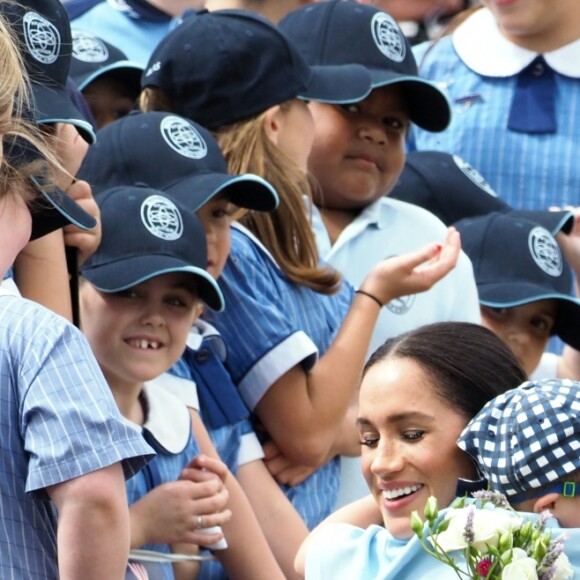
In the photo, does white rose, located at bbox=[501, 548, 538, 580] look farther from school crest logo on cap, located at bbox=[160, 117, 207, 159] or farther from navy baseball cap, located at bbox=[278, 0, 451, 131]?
navy baseball cap, located at bbox=[278, 0, 451, 131]

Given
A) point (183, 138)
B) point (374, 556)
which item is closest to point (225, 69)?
point (183, 138)

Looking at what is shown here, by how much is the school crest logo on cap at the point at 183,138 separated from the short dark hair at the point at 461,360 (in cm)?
114

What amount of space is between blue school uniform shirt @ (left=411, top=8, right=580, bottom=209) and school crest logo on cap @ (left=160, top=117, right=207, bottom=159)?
175 centimetres

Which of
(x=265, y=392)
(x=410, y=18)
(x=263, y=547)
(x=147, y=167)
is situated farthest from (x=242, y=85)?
(x=410, y=18)

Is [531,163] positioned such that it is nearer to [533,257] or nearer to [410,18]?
[533,257]

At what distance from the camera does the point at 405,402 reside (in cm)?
339

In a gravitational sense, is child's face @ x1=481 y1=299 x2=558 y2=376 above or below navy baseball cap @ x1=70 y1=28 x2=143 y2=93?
below

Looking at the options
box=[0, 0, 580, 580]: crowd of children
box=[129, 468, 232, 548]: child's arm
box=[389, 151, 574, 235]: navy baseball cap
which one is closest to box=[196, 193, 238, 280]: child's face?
box=[0, 0, 580, 580]: crowd of children

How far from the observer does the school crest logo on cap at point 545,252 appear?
5.39 metres

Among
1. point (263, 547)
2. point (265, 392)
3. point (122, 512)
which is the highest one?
point (122, 512)

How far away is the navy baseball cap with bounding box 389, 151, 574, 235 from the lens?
5.73 m

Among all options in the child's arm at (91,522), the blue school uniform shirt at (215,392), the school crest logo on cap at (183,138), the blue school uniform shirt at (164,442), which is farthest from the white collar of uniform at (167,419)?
the child's arm at (91,522)

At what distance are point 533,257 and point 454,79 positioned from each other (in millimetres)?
1204

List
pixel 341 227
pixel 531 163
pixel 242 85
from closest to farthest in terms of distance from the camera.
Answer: pixel 242 85
pixel 341 227
pixel 531 163
